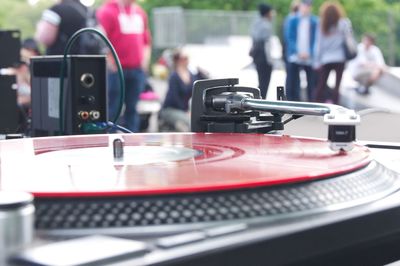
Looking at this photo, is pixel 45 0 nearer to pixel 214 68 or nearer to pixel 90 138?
pixel 214 68

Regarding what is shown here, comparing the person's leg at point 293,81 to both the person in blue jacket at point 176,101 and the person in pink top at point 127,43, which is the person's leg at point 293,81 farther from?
the person in pink top at point 127,43

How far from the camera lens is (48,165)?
1.42 m

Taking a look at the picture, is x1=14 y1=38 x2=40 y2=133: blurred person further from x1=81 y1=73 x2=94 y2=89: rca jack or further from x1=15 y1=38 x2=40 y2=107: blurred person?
x1=81 y1=73 x2=94 y2=89: rca jack

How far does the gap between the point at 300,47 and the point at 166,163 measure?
8.30 meters

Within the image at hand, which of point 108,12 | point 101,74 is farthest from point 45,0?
point 101,74

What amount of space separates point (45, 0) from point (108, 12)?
69.3ft

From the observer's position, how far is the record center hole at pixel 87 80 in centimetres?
255

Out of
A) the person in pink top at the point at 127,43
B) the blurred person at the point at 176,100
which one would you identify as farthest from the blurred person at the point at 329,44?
the person in pink top at the point at 127,43

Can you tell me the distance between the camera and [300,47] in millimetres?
9555

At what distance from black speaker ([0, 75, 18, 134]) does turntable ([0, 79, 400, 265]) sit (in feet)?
3.78

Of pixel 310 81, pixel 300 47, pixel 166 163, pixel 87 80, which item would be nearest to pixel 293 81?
pixel 310 81

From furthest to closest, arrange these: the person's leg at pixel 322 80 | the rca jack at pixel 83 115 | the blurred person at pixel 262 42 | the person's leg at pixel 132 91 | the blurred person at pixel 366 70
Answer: the blurred person at pixel 366 70, the blurred person at pixel 262 42, the person's leg at pixel 322 80, the person's leg at pixel 132 91, the rca jack at pixel 83 115

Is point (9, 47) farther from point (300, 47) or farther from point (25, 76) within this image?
point (300, 47)

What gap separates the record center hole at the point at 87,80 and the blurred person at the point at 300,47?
7047mm
